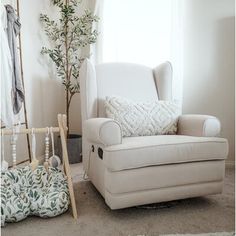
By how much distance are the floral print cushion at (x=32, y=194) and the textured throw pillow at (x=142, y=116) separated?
547mm

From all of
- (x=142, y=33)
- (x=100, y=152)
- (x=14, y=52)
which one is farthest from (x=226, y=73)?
(x=14, y=52)

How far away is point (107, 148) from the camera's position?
1387 mm

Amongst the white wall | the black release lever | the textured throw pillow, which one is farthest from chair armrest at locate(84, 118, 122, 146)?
the white wall

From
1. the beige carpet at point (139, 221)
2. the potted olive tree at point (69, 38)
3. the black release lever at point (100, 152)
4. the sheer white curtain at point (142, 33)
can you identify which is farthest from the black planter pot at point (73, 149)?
the black release lever at point (100, 152)

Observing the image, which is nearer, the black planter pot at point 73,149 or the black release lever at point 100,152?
the black release lever at point 100,152

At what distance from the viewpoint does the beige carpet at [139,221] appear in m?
1.29

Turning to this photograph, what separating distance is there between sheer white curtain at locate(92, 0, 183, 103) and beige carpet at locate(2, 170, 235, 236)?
48.3 inches

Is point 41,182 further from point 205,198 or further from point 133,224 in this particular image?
point 205,198

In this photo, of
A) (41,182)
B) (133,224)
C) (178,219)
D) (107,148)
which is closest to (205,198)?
(178,219)

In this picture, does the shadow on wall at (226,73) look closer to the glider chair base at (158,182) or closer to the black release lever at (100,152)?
the glider chair base at (158,182)

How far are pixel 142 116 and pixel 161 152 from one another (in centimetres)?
43

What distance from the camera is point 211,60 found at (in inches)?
98.7

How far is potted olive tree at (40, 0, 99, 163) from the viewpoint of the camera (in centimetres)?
261

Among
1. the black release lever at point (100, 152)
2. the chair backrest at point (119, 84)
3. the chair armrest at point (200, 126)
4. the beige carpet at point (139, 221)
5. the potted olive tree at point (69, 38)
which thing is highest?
the potted olive tree at point (69, 38)
